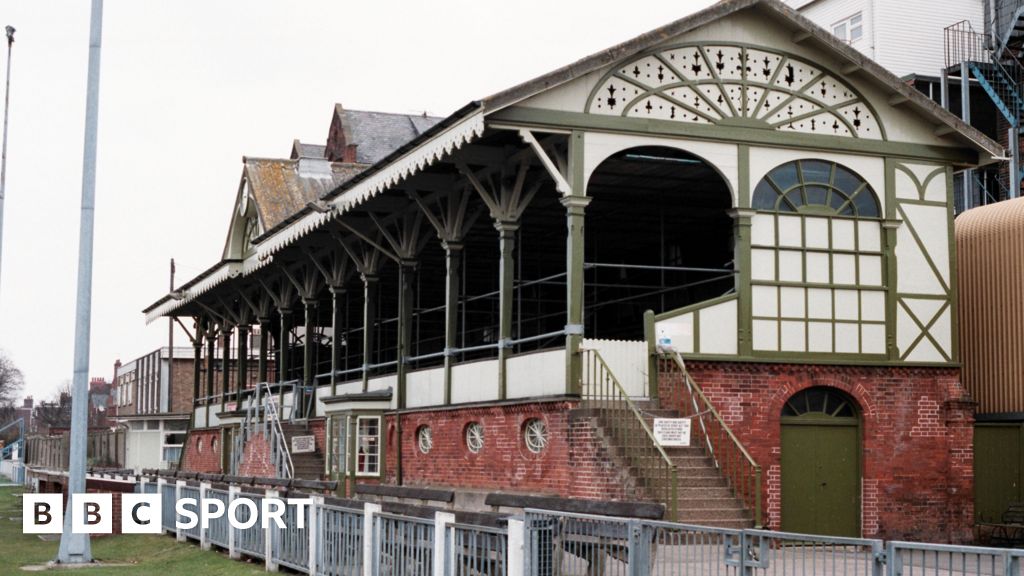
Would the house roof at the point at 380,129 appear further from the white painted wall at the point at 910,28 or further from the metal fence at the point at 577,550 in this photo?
the metal fence at the point at 577,550

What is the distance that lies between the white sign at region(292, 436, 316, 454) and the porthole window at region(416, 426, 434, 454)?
19.7 ft

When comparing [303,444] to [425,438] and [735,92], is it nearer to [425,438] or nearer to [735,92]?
[425,438]

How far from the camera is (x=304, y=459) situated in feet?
104

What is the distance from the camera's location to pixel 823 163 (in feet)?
74.0

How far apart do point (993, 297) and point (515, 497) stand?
36.1 ft

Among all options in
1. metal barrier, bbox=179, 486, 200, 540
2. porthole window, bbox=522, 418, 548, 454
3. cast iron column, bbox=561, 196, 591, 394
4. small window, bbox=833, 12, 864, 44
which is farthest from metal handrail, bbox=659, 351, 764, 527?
small window, bbox=833, 12, 864, 44

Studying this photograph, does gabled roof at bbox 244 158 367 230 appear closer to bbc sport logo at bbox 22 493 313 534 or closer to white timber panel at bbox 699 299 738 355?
bbc sport logo at bbox 22 493 313 534

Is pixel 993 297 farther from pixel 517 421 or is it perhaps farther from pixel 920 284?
pixel 517 421

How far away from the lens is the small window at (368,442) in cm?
2762

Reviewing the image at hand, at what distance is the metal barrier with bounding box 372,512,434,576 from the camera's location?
14.2m

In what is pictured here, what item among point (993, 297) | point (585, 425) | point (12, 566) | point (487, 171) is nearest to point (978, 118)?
point (993, 297)

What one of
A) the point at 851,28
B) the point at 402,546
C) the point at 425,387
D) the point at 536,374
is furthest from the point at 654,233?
the point at 851,28

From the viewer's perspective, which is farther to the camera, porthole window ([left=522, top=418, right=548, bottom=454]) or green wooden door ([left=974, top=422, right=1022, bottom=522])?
green wooden door ([left=974, top=422, right=1022, bottom=522])

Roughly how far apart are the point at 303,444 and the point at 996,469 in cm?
1464
